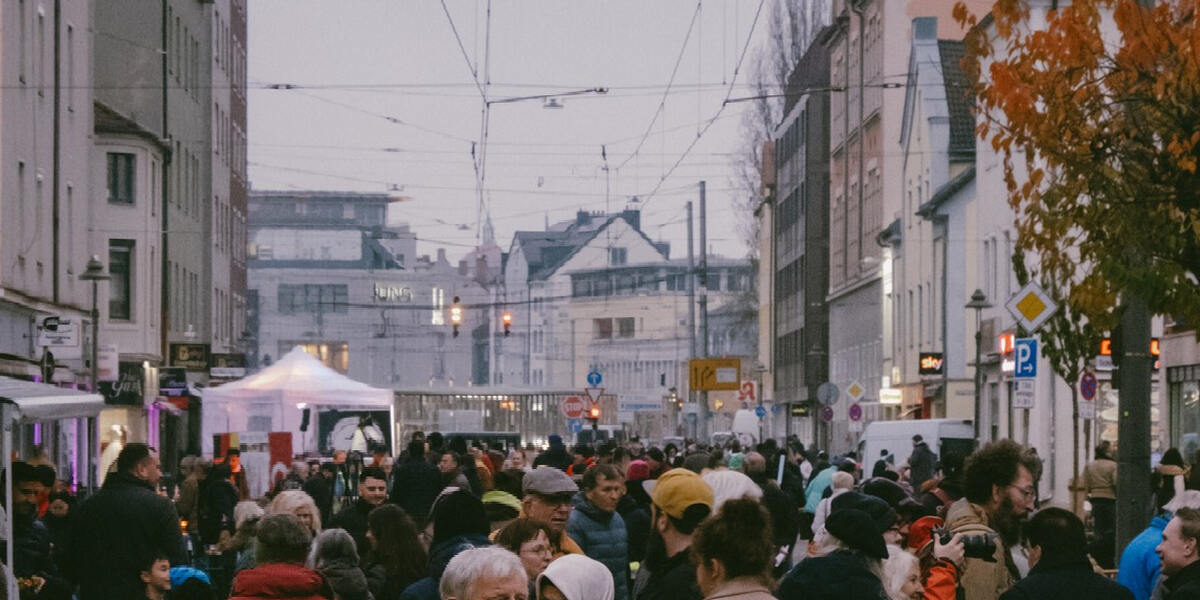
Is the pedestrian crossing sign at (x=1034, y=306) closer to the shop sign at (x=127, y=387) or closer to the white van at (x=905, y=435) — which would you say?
the white van at (x=905, y=435)

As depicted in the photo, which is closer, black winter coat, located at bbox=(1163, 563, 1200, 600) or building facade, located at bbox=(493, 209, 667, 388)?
black winter coat, located at bbox=(1163, 563, 1200, 600)

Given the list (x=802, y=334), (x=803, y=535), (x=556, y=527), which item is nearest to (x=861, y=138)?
(x=802, y=334)

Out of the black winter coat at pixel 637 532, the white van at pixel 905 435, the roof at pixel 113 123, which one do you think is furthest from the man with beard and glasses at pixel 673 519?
the roof at pixel 113 123

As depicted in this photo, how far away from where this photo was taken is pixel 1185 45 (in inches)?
610

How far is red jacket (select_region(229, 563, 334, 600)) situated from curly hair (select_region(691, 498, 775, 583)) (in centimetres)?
179

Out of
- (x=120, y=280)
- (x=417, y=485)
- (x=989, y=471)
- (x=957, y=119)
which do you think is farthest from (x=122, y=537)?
(x=957, y=119)

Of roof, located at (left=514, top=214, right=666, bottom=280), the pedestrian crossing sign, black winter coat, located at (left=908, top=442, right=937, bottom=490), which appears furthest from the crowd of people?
roof, located at (left=514, top=214, right=666, bottom=280)

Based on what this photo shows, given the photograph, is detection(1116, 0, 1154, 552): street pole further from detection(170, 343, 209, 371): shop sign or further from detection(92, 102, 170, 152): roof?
detection(170, 343, 209, 371): shop sign

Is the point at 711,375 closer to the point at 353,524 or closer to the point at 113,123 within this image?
the point at 113,123

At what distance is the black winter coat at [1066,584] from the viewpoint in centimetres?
911

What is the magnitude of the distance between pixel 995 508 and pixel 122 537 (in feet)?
19.6

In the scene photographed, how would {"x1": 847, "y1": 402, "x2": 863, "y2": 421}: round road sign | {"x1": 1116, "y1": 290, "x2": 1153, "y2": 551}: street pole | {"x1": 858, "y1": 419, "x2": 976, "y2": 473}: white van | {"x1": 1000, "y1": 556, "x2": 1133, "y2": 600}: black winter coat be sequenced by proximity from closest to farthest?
{"x1": 1000, "y1": 556, "x2": 1133, "y2": 600}: black winter coat, {"x1": 1116, "y1": 290, "x2": 1153, "y2": 551}: street pole, {"x1": 858, "y1": 419, "x2": 976, "y2": 473}: white van, {"x1": 847, "y1": 402, "x2": 863, "y2": 421}: round road sign

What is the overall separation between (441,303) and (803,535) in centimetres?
13960

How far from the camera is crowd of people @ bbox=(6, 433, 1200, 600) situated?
7.82 metres
